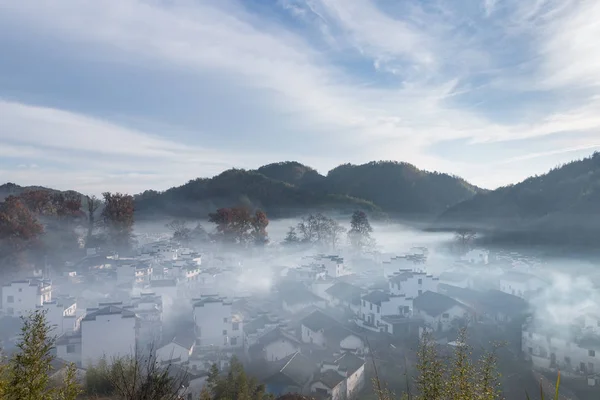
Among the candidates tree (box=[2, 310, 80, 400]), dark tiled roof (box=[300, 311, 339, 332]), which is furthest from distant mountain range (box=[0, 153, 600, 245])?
tree (box=[2, 310, 80, 400])

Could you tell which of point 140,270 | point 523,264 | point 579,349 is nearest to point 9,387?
point 579,349

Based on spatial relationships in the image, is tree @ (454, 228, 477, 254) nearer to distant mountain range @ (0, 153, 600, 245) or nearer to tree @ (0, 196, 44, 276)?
distant mountain range @ (0, 153, 600, 245)

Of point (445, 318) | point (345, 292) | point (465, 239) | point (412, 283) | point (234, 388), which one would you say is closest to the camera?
point (234, 388)

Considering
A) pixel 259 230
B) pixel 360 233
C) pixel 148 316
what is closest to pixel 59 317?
pixel 148 316

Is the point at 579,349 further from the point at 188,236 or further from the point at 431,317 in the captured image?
the point at 188,236

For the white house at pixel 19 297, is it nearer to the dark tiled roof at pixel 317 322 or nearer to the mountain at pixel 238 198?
the dark tiled roof at pixel 317 322

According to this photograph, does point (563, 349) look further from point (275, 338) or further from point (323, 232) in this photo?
point (323, 232)
